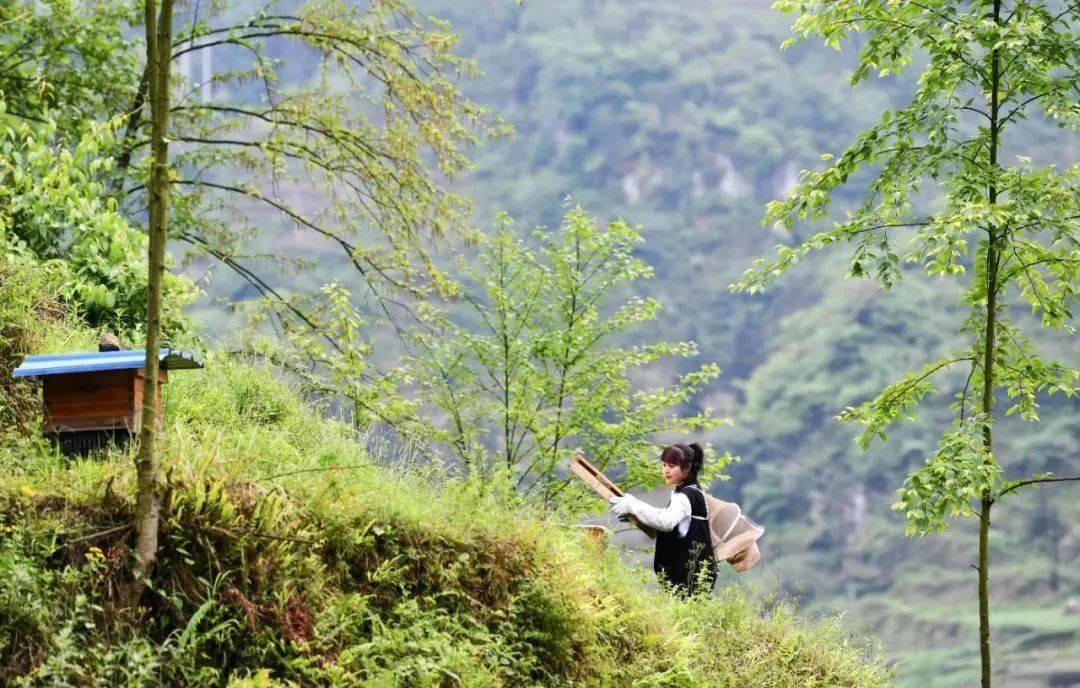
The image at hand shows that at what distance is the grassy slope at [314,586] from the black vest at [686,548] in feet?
1.55

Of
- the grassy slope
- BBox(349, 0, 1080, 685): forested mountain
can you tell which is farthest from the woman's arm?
BBox(349, 0, 1080, 685): forested mountain

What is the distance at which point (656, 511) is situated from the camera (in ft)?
24.9

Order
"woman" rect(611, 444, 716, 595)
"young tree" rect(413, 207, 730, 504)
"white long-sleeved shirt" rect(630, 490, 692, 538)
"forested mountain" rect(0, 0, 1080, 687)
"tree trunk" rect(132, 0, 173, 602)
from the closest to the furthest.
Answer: "tree trunk" rect(132, 0, 173, 602), "white long-sleeved shirt" rect(630, 490, 692, 538), "woman" rect(611, 444, 716, 595), "forested mountain" rect(0, 0, 1080, 687), "young tree" rect(413, 207, 730, 504)

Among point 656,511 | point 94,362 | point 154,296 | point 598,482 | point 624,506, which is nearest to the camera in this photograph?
point 154,296

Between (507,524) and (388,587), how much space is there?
78 centimetres

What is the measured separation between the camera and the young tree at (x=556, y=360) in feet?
39.1

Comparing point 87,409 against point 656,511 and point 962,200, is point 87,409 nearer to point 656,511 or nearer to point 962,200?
point 656,511

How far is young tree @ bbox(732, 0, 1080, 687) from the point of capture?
22.1ft

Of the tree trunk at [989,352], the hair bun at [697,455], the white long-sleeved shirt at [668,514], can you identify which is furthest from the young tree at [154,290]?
the tree trunk at [989,352]

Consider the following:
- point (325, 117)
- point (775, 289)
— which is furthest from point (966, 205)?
point (775, 289)

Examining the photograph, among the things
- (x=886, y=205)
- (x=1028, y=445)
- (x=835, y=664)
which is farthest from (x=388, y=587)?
(x=1028, y=445)

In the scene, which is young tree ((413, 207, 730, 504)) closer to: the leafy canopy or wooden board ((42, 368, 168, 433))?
the leafy canopy

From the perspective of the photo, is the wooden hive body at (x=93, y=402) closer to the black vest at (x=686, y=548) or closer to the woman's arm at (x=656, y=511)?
the woman's arm at (x=656, y=511)

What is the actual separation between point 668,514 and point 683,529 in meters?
0.23
